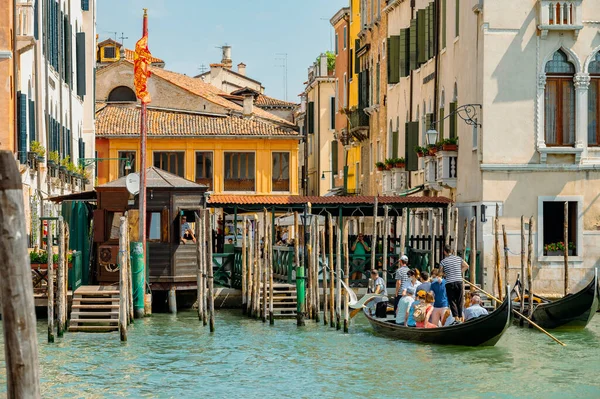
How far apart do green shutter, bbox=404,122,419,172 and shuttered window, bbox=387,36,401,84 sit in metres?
2.32

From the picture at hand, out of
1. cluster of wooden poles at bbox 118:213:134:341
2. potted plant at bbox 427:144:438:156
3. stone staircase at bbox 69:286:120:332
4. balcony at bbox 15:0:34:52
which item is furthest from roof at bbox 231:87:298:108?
stone staircase at bbox 69:286:120:332

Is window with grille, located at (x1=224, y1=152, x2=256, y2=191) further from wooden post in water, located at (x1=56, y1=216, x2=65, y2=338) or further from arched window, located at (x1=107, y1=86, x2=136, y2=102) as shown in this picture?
wooden post in water, located at (x1=56, y1=216, x2=65, y2=338)

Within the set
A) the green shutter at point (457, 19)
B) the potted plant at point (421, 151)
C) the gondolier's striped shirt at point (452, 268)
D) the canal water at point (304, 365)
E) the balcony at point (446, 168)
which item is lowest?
the canal water at point (304, 365)

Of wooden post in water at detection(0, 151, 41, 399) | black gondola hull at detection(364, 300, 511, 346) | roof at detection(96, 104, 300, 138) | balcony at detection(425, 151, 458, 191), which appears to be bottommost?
black gondola hull at detection(364, 300, 511, 346)

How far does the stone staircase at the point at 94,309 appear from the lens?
18.8 meters

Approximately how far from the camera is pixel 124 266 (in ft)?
59.6

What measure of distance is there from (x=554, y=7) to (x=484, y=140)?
2.67 m

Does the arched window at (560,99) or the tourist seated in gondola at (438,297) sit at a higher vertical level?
the arched window at (560,99)

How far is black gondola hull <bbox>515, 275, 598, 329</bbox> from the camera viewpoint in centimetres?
1920

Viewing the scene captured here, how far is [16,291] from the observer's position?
18.2 ft

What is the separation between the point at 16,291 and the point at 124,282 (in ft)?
41.9

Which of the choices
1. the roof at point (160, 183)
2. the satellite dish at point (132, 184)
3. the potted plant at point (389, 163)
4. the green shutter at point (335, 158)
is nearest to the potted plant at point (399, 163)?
the potted plant at point (389, 163)

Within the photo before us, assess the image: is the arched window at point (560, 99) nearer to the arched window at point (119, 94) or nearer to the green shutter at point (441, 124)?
the green shutter at point (441, 124)

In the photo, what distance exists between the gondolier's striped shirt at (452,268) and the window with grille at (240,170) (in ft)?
78.8
